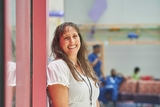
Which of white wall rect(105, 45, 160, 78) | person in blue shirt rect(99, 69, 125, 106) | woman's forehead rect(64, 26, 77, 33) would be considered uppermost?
woman's forehead rect(64, 26, 77, 33)

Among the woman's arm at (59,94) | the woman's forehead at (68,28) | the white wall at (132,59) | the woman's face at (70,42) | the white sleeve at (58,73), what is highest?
the woman's forehead at (68,28)

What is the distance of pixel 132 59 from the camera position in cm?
1022

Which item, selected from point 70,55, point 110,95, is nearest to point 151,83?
point 110,95

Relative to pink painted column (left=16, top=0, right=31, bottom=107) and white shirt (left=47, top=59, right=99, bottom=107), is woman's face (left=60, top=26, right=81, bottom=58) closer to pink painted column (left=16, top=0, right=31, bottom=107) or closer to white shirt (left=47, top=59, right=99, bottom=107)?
white shirt (left=47, top=59, right=99, bottom=107)

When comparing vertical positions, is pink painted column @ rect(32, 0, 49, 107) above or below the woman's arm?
above

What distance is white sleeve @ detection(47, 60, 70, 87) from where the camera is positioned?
151 centimetres

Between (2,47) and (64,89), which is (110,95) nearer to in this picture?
(64,89)

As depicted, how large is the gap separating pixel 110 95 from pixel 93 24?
2.80m

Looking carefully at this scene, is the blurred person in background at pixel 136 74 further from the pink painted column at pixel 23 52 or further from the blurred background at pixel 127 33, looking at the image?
the pink painted column at pixel 23 52

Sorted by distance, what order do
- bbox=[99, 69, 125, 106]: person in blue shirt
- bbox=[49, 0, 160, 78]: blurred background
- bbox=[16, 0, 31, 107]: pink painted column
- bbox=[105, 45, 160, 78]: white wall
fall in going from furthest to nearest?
bbox=[105, 45, 160, 78]: white wall → bbox=[49, 0, 160, 78]: blurred background → bbox=[99, 69, 125, 106]: person in blue shirt → bbox=[16, 0, 31, 107]: pink painted column

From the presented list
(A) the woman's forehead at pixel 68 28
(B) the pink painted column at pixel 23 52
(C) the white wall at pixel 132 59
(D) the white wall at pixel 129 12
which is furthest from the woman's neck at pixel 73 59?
(C) the white wall at pixel 132 59

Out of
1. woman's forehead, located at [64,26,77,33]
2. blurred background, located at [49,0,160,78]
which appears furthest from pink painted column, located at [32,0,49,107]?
blurred background, located at [49,0,160,78]

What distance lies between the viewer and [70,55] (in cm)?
165

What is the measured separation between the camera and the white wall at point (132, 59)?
1002cm
